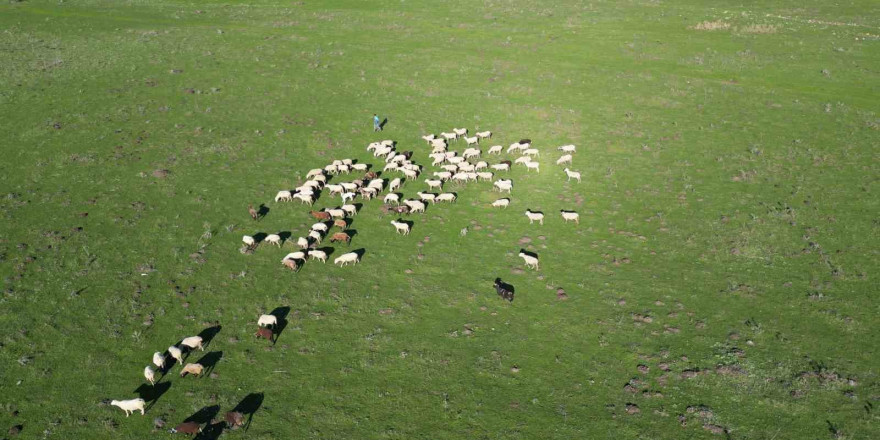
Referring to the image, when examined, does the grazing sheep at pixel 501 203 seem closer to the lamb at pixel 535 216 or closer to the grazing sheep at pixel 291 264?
the lamb at pixel 535 216

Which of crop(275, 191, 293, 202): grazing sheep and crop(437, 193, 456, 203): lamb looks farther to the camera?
crop(437, 193, 456, 203): lamb

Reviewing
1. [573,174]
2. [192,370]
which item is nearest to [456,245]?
[573,174]

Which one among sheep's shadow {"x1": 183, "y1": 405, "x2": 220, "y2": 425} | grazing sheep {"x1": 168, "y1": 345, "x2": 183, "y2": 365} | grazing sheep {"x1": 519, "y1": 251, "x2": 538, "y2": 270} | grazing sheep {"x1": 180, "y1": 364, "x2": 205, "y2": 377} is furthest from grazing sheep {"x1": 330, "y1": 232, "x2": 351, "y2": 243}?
sheep's shadow {"x1": 183, "y1": 405, "x2": 220, "y2": 425}

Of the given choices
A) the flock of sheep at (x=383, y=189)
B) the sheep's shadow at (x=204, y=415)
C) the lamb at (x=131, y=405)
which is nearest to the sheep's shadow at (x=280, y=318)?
the flock of sheep at (x=383, y=189)

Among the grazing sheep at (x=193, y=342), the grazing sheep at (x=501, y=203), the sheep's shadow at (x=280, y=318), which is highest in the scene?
the grazing sheep at (x=501, y=203)

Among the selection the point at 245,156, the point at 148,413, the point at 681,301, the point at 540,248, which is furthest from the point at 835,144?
the point at 148,413

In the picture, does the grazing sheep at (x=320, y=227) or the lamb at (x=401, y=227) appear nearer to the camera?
the grazing sheep at (x=320, y=227)

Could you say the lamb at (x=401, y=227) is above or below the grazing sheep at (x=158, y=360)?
above

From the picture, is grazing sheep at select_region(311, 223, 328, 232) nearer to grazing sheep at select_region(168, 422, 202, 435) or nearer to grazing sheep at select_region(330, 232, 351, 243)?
grazing sheep at select_region(330, 232, 351, 243)
